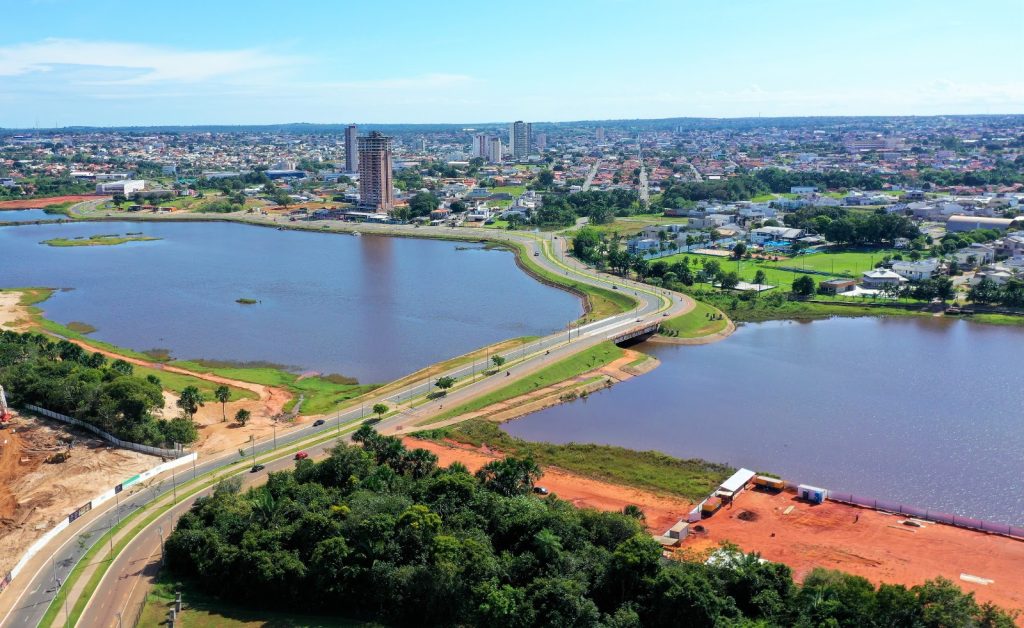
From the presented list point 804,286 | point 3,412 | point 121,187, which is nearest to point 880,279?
point 804,286

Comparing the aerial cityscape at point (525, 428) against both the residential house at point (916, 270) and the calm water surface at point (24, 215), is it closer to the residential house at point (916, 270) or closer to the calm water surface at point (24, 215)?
the residential house at point (916, 270)

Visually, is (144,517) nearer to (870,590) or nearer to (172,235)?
(870,590)

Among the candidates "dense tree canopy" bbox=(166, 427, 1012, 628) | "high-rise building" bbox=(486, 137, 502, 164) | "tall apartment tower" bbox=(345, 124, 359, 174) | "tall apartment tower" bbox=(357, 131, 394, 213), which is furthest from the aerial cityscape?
"high-rise building" bbox=(486, 137, 502, 164)

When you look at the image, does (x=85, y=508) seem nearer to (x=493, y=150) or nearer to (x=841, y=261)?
(x=841, y=261)

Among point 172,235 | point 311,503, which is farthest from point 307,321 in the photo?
point 172,235

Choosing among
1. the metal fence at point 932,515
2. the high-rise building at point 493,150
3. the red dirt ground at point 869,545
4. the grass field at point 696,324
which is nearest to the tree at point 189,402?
the red dirt ground at point 869,545

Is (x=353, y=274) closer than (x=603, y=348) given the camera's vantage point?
No
